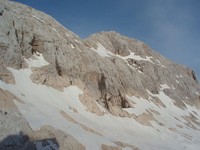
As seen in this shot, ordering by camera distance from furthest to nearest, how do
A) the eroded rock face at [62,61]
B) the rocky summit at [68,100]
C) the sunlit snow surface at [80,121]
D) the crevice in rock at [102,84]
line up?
1. the crevice in rock at [102,84]
2. the eroded rock face at [62,61]
3. the sunlit snow surface at [80,121]
4. the rocky summit at [68,100]

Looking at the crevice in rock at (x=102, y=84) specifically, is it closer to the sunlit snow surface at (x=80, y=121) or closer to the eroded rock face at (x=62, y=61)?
the eroded rock face at (x=62, y=61)

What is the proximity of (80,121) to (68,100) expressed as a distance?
6.83 meters

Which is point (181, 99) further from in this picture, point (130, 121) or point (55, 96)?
point (55, 96)

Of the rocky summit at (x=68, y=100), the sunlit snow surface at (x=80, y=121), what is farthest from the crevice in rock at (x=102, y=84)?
the sunlit snow surface at (x=80, y=121)

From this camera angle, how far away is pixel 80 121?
135 feet

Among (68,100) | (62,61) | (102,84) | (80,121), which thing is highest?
(102,84)

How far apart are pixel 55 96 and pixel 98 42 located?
167ft

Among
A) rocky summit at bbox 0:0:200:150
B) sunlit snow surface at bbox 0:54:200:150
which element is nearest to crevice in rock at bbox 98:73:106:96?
rocky summit at bbox 0:0:200:150

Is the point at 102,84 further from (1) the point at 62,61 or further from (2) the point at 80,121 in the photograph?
(2) the point at 80,121

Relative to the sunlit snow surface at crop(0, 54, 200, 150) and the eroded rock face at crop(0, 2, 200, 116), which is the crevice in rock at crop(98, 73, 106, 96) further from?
the sunlit snow surface at crop(0, 54, 200, 150)

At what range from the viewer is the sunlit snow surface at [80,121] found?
33406 mm

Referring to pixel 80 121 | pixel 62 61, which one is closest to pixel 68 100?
pixel 80 121

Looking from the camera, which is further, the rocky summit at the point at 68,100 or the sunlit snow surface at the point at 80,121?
the sunlit snow surface at the point at 80,121

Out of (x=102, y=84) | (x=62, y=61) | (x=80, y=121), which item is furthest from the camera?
(x=102, y=84)
